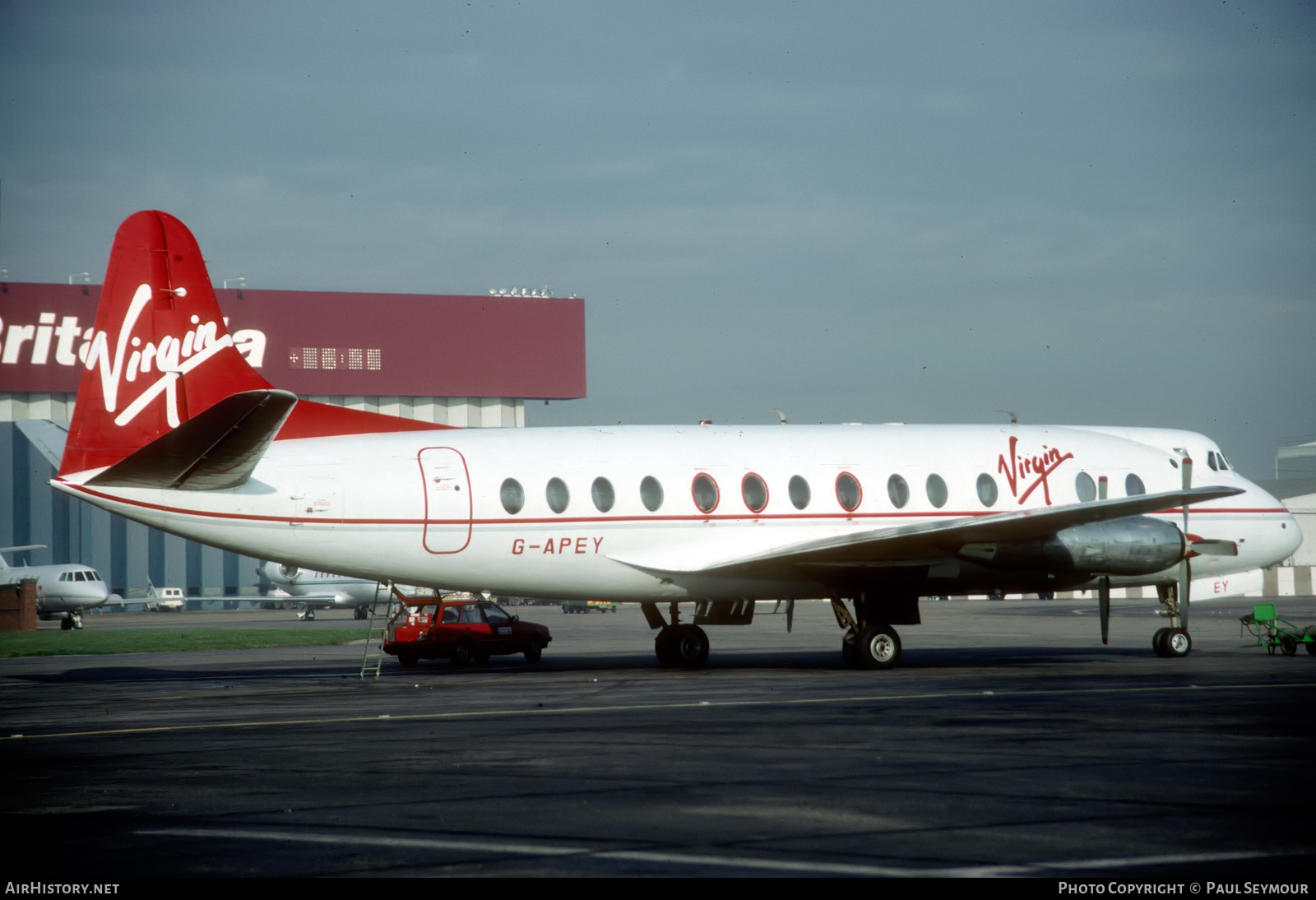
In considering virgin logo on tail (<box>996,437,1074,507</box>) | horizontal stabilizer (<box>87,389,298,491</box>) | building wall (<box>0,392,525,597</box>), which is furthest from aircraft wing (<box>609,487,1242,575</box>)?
building wall (<box>0,392,525,597</box>)

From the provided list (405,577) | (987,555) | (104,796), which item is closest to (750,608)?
(987,555)

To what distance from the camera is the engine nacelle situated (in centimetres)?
2184

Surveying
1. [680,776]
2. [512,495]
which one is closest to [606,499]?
[512,495]

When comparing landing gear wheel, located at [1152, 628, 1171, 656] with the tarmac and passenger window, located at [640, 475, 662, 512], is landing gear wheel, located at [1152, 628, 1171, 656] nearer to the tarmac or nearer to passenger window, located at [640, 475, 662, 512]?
the tarmac

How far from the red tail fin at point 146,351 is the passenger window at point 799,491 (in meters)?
9.57

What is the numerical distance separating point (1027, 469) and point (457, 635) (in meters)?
13.6

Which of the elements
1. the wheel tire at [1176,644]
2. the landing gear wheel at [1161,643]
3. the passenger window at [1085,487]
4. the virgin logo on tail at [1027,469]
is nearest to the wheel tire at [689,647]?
the virgin logo on tail at [1027,469]

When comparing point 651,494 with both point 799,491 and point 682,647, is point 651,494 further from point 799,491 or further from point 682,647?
point 682,647

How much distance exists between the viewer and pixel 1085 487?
81.1 ft

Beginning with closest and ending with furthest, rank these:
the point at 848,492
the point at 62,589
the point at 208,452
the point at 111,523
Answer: the point at 208,452 → the point at 848,492 → the point at 62,589 → the point at 111,523

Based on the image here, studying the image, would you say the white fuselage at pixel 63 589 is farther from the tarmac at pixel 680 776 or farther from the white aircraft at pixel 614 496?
the white aircraft at pixel 614 496

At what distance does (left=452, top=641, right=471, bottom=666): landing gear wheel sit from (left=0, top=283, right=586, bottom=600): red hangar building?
49.1 meters

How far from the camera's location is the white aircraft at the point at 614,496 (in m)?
19.2

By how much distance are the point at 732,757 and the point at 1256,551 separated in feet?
60.3
